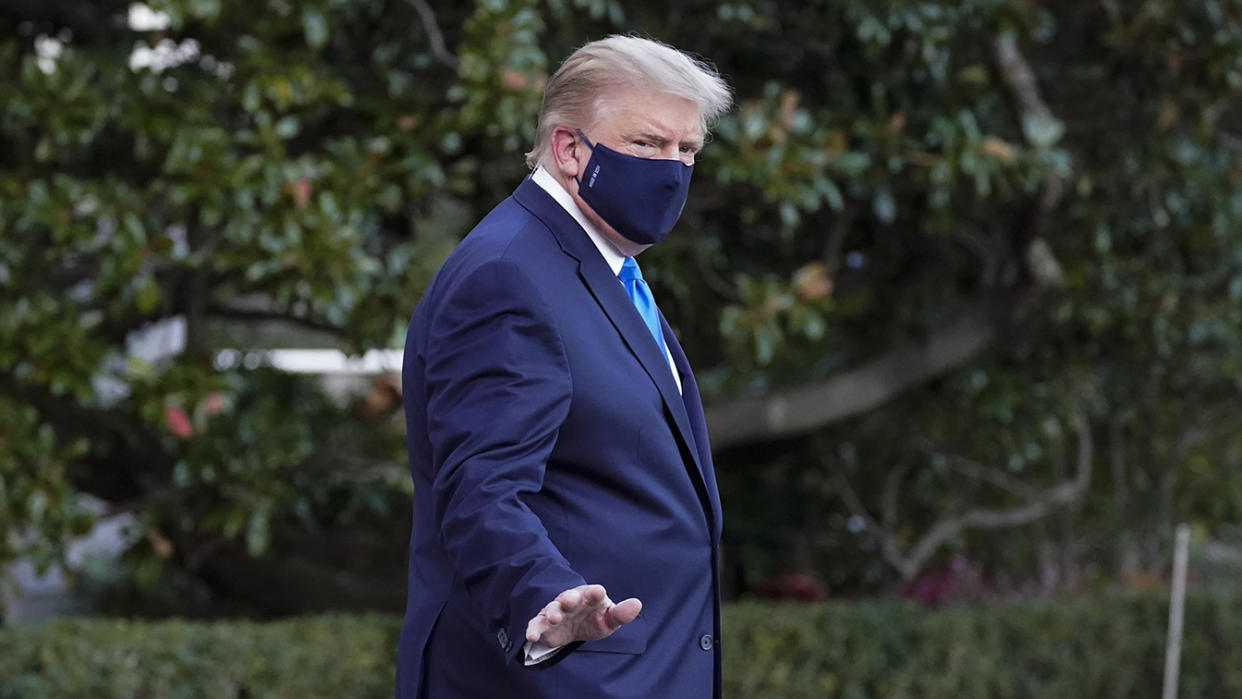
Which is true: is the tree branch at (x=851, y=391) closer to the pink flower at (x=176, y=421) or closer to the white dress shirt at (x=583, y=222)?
the pink flower at (x=176, y=421)

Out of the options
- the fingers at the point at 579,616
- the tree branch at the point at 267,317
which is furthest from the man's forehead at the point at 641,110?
the tree branch at the point at 267,317

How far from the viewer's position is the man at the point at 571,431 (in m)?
2.02

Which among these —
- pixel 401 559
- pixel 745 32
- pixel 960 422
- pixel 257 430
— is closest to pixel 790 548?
pixel 960 422

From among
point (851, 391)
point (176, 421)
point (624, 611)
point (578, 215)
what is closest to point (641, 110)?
point (578, 215)

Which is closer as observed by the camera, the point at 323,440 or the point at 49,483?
the point at 49,483

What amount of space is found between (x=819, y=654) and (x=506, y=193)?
2132mm

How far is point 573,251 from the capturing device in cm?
228

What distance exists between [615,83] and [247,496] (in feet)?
10.6

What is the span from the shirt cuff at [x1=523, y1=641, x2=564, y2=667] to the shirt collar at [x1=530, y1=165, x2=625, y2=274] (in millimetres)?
594

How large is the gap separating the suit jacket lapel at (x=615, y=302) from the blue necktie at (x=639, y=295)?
0.07m

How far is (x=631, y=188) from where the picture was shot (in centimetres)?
228

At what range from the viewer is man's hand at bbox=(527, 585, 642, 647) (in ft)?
6.27

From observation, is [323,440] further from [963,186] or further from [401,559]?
[963,186]

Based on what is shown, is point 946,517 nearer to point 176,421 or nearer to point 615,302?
point 176,421
